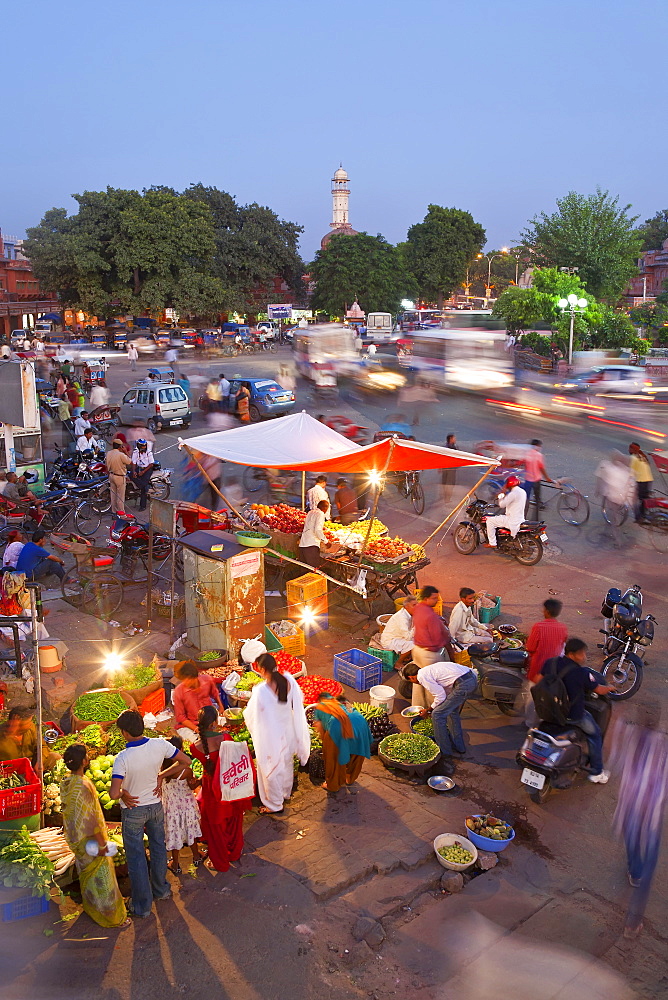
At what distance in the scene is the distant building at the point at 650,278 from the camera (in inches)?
2559

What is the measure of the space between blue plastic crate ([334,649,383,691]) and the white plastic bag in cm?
271

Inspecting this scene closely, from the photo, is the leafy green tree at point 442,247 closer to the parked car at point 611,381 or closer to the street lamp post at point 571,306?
the street lamp post at point 571,306

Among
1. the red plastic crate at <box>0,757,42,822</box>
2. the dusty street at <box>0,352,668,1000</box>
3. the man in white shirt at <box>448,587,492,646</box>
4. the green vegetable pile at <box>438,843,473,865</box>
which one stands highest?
the man in white shirt at <box>448,587,492,646</box>

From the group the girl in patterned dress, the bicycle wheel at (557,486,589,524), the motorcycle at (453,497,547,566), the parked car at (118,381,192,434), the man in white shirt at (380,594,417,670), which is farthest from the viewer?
the parked car at (118,381,192,434)

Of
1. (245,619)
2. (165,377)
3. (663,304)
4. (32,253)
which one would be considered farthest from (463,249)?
(245,619)

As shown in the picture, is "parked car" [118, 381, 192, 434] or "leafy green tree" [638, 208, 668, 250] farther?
"leafy green tree" [638, 208, 668, 250]

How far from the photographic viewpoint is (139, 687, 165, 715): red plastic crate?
25.4ft

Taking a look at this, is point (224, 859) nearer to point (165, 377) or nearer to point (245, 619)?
point (245, 619)

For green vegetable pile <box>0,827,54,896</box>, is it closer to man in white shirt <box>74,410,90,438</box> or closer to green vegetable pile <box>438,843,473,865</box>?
green vegetable pile <box>438,843,473,865</box>

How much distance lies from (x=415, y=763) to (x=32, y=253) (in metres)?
50.2

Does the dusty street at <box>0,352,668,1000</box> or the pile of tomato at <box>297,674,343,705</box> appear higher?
the pile of tomato at <box>297,674,343,705</box>

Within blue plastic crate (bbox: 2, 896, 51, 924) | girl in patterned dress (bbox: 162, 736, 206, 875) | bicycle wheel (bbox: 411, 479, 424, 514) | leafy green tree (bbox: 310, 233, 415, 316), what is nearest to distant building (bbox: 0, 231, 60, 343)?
leafy green tree (bbox: 310, 233, 415, 316)

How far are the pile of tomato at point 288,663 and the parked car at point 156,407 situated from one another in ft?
53.6

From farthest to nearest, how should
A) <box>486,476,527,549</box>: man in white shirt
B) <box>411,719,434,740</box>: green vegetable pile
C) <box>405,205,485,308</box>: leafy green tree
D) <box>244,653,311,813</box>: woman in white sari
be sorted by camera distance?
<box>405,205,485,308</box>: leafy green tree
<box>486,476,527,549</box>: man in white shirt
<box>411,719,434,740</box>: green vegetable pile
<box>244,653,311,813</box>: woman in white sari
